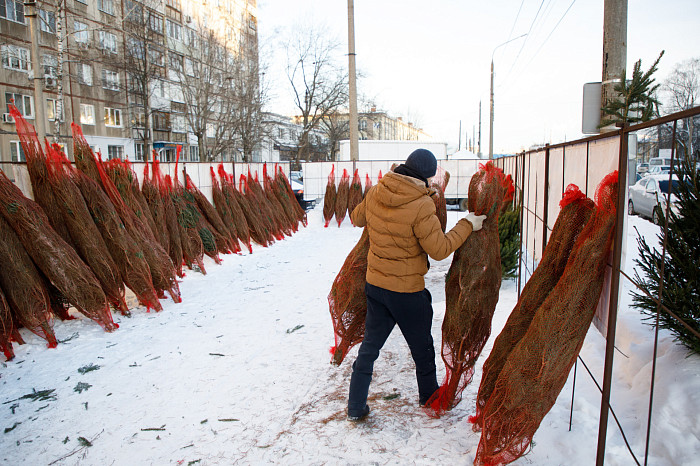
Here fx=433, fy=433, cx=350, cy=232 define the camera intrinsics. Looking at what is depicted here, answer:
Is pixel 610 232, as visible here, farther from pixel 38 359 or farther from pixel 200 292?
pixel 200 292

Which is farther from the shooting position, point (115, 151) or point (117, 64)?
point (115, 151)

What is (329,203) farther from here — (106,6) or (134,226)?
(106,6)

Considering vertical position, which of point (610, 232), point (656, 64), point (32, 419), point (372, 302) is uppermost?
point (656, 64)

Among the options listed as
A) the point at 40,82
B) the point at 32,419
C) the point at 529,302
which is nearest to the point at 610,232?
the point at 529,302

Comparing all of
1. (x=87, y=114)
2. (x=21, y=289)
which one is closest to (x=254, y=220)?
(x=21, y=289)

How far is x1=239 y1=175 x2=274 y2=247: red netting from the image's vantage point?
897cm

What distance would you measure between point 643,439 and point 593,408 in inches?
14.8

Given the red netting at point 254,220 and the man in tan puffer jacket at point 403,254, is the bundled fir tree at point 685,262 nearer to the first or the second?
the man in tan puffer jacket at point 403,254

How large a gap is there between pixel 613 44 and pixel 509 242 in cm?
235

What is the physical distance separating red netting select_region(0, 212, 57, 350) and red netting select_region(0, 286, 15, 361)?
7 cm

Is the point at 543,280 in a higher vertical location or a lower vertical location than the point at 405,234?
lower

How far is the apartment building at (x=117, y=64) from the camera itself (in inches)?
807

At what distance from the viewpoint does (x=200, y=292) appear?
5746 millimetres

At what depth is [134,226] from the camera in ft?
16.5
